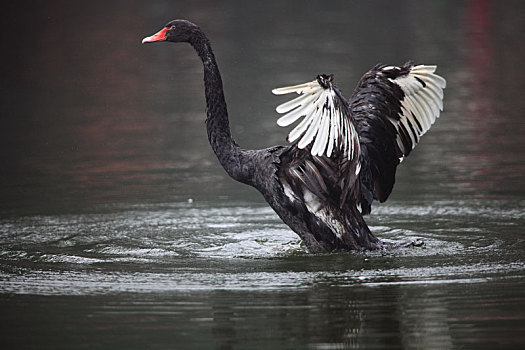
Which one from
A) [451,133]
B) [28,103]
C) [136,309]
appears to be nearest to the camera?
[136,309]

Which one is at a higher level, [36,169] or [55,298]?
[36,169]

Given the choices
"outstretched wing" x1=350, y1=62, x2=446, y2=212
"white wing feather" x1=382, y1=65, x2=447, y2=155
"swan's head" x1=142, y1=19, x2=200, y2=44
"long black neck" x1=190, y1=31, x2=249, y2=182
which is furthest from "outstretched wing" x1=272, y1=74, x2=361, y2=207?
"swan's head" x1=142, y1=19, x2=200, y2=44

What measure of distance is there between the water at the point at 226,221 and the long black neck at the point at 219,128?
0.70m

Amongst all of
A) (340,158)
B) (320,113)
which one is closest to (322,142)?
(320,113)

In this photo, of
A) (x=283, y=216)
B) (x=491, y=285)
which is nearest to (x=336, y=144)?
(x=283, y=216)

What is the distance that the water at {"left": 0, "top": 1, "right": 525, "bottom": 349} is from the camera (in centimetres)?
602

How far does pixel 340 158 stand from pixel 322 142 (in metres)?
0.74

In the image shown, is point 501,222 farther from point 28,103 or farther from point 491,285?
point 28,103

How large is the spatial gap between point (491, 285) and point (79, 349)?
109 inches

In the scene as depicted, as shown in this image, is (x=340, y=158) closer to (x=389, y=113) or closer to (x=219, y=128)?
(x=389, y=113)

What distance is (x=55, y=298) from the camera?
264 inches

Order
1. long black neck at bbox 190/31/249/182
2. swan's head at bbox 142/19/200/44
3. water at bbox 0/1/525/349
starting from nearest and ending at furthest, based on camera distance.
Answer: water at bbox 0/1/525/349
long black neck at bbox 190/31/249/182
swan's head at bbox 142/19/200/44

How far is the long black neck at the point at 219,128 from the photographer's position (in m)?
8.09

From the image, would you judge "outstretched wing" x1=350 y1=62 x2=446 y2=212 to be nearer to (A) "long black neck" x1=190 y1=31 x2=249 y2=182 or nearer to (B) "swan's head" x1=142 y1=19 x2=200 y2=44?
(A) "long black neck" x1=190 y1=31 x2=249 y2=182
